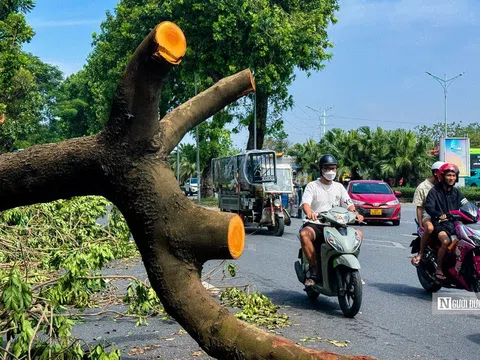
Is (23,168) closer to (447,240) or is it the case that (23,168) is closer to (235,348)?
(235,348)

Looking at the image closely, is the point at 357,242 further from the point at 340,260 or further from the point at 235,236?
the point at 235,236

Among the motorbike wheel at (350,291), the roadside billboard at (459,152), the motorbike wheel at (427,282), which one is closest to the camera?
the motorbike wheel at (350,291)

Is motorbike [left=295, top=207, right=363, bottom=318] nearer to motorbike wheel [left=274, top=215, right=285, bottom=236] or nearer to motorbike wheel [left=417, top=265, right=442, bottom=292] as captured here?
motorbike wheel [left=417, top=265, right=442, bottom=292]

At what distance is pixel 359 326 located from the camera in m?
6.98

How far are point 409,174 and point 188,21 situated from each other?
84.2ft

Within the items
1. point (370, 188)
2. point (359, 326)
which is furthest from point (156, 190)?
point (370, 188)

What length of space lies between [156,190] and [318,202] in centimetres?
532

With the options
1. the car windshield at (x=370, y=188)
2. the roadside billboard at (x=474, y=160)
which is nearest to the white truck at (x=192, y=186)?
the roadside billboard at (x=474, y=160)

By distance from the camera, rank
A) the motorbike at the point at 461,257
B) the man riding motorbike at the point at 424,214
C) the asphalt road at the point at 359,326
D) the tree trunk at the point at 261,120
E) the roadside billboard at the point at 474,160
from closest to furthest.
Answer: the asphalt road at the point at 359,326, the motorbike at the point at 461,257, the man riding motorbike at the point at 424,214, the tree trunk at the point at 261,120, the roadside billboard at the point at 474,160

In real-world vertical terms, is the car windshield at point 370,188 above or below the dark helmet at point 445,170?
below

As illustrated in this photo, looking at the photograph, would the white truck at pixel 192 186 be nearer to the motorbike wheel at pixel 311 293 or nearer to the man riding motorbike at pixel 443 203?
the motorbike wheel at pixel 311 293

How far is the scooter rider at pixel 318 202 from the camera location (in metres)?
7.93

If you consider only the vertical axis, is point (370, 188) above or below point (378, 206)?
above

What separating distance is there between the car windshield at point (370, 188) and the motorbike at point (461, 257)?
51.2ft
